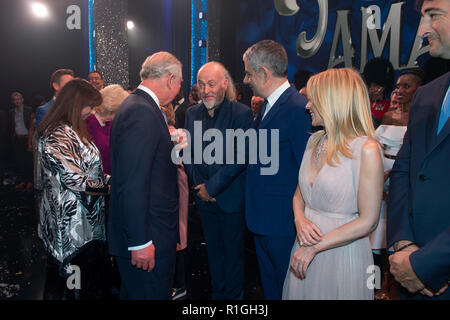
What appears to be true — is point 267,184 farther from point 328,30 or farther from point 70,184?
point 328,30

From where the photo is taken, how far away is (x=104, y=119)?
307cm

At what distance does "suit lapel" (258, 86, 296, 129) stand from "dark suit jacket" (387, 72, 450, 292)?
77 centimetres

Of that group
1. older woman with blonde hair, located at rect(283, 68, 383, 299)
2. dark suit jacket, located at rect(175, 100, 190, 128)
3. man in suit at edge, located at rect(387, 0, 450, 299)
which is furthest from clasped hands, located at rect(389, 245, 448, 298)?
dark suit jacket, located at rect(175, 100, 190, 128)

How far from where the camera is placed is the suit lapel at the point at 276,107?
6.90 ft

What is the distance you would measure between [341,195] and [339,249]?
0.25 meters

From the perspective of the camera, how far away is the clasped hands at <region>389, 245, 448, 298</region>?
122cm

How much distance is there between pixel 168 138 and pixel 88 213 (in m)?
0.96

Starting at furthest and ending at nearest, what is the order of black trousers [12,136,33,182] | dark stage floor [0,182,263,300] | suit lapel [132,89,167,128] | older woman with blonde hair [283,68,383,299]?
black trousers [12,136,33,182], dark stage floor [0,182,263,300], suit lapel [132,89,167,128], older woman with blonde hair [283,68,383,299]

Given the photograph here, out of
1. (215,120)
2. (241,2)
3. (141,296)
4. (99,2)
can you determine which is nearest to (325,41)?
(241,2)

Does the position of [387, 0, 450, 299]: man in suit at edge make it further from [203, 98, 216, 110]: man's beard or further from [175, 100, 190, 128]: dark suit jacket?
[175, 100, 190, 128]: dark suit jacket

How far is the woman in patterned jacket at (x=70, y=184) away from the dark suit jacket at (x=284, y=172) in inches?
44.2

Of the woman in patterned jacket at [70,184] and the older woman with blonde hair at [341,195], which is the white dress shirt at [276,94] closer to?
the older woman with blonde hair at [341,195]

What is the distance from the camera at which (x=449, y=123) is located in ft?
4.07

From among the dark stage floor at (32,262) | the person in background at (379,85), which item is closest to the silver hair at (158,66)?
the dark stage floor at (32,262)
